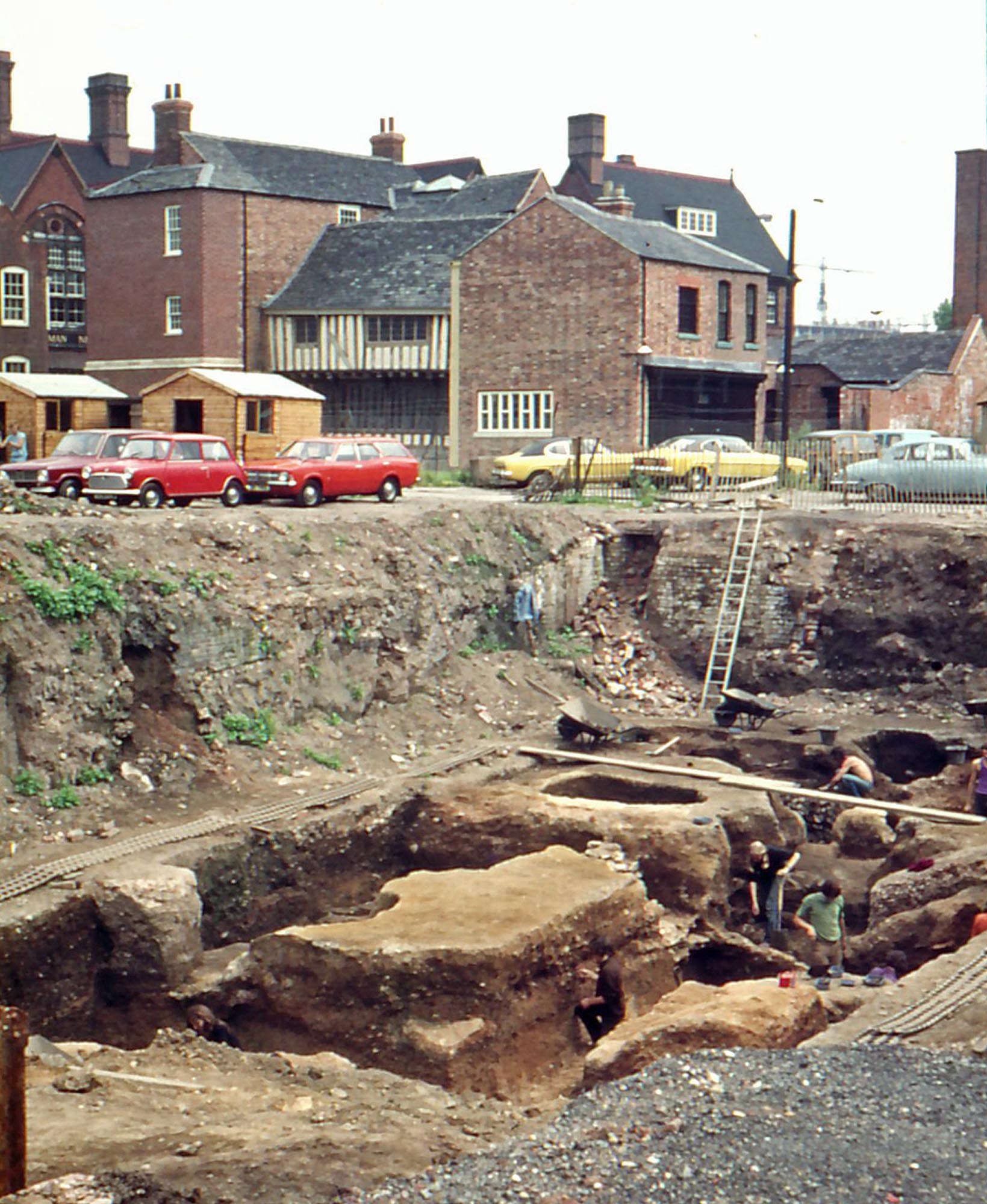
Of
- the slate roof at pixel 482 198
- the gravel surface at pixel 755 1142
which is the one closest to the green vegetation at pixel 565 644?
the gravel surface at pixel 755 1142

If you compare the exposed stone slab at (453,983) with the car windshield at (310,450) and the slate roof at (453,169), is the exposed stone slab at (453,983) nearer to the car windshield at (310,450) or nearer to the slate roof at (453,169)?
the car windshield at (310,450)

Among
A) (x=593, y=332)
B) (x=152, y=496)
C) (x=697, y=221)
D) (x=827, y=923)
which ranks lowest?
(x=827, y=923)

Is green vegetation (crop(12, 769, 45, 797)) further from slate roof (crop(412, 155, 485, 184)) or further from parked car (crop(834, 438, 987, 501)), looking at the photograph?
slate roof (crop(412, 155, 485, 184))

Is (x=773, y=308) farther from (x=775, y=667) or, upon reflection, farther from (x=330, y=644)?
(x=330, y=644)

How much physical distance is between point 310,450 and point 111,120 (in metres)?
34.9

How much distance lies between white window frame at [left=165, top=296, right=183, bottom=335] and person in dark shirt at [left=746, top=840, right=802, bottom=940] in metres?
32.4

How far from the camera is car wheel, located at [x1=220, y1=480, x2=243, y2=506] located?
29.2 meters

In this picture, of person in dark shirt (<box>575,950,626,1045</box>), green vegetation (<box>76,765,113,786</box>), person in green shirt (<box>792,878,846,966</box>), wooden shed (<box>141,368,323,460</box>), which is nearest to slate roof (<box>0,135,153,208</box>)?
wooden shed (<box>141,368,323,460</box>)

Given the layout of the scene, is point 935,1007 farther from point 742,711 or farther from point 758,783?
point 742,711

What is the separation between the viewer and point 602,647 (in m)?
29.2

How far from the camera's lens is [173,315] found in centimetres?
4691

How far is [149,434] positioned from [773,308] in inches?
1418

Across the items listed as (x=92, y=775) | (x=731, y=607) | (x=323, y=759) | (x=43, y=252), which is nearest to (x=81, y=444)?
(x=323, y=759)

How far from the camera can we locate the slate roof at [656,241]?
4097 cm
